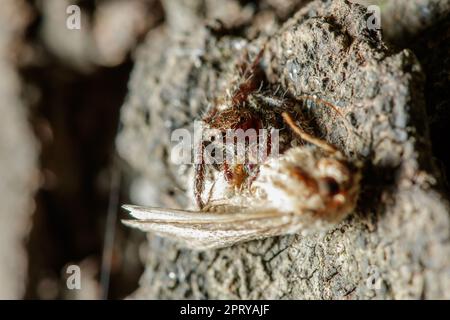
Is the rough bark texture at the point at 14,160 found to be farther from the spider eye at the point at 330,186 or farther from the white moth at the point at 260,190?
the spider eye at the point at 330,186

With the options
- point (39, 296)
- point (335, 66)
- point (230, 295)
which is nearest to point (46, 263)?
point (39, 296)

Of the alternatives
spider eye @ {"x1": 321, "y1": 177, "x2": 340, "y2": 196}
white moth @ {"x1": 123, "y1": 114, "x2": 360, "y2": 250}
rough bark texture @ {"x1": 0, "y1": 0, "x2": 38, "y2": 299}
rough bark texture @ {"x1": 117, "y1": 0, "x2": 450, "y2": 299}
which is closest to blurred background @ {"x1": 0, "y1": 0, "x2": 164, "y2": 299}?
rough bark texture @ {"x1": 0, "y1": 0, "x2": 38, "y2": 299}

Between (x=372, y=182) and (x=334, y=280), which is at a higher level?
(x=372, y=182)

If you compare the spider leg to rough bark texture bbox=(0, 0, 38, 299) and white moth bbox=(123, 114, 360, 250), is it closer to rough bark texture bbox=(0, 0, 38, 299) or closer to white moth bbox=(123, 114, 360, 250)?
white moth bbox=(123, 114, 360, 250)

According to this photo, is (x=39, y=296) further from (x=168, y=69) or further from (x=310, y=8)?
(x=310, y=8)

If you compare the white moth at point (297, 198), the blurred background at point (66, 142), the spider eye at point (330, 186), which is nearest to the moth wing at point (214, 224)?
the white moth at point (297, 198)
